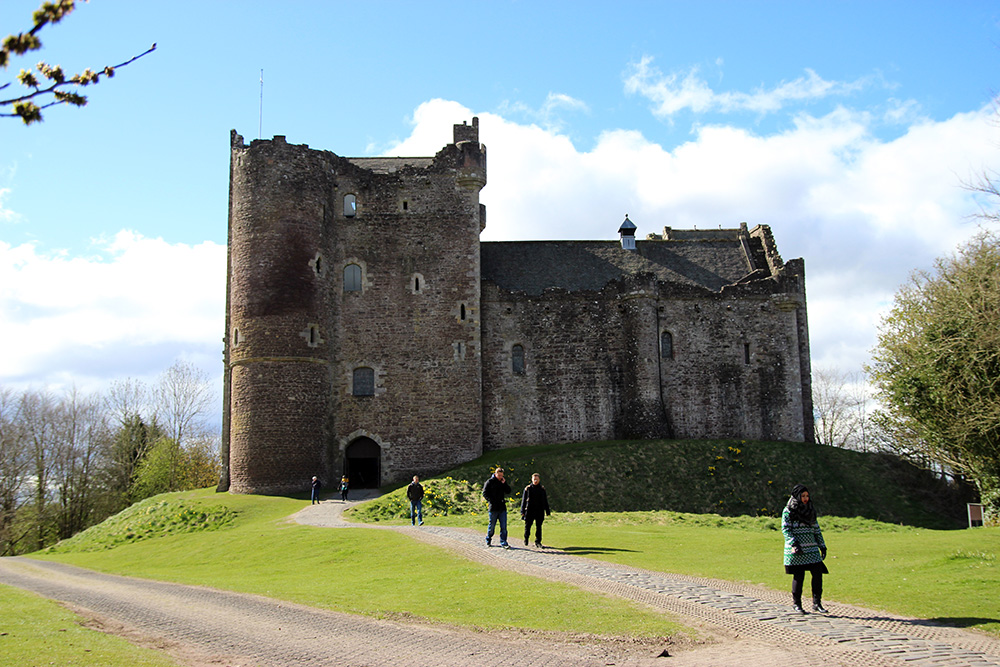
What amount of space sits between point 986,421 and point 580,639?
20.6 meters

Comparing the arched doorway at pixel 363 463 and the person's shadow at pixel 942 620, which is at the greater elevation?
the arched doorway at pixel 363 463

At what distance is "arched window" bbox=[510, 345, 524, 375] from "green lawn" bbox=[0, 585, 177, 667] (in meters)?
26.7

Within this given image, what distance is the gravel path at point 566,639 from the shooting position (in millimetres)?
9828

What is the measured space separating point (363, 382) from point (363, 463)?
12.3 feet

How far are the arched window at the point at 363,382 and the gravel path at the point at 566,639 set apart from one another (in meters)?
22.5

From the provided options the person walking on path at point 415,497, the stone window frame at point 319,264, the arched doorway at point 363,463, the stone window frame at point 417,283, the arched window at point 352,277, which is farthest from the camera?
the arched window at point 352,277

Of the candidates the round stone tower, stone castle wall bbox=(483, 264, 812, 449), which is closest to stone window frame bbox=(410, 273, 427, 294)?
stone castle wall bbox=(483, 264, 812, 449)

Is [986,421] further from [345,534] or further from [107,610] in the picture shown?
[107,610]

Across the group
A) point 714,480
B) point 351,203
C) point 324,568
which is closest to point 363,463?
point 351,203

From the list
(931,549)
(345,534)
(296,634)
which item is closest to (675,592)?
(296,634)

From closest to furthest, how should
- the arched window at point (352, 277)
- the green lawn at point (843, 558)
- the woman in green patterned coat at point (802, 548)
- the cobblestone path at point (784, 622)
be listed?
the cobblestone path at point (784, 622)
the woman in green patterned coat at point (802, 548)
the green lawn at point (843, 558)
the arched window at point (352, 277)

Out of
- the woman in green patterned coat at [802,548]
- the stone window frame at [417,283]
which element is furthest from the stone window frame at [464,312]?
the woman in green patterned coat at [802,548]

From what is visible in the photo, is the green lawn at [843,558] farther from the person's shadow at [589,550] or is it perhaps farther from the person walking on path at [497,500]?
the person walking on path at [497,500]

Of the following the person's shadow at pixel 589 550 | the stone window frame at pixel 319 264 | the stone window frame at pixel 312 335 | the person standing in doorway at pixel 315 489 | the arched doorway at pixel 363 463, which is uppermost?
the stone window frame at pixel 319 264
